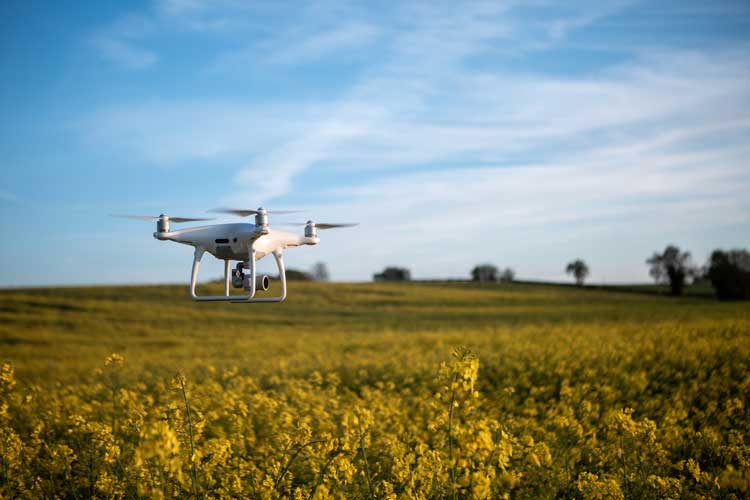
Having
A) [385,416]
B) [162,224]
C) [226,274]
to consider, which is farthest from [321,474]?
[385,416]

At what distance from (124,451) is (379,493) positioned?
138 inches

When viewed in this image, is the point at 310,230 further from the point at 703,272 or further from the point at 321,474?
the point at 703,272

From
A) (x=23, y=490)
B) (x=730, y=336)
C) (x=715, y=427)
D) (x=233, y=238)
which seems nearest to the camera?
(x=233, y=238)

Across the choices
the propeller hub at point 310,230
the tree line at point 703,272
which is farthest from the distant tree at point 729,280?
the propeller hub at point 310,230

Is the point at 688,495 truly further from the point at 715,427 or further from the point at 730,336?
the point at 730,336

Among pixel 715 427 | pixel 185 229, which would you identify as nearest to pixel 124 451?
pixel 185 229

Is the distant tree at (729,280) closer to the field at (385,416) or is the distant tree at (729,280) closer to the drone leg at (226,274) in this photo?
the field at (385,416)

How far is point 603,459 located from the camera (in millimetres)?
6594

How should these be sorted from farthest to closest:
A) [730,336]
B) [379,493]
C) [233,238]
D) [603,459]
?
[730,336], [603,459], [379,493], [233,238]

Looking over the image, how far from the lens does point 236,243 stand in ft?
9.98

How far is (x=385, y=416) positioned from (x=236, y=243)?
6.01 meters

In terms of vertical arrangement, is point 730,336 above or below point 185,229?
below

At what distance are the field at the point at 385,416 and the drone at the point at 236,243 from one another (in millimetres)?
895

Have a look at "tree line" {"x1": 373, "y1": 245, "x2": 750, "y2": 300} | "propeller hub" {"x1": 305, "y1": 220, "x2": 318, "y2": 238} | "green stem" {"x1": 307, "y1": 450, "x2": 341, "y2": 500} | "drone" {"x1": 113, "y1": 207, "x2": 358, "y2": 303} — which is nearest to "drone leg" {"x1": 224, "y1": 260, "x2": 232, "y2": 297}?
"drone" {"x1": 113, "y1": 207, "x2": 358, "y2": 303}
